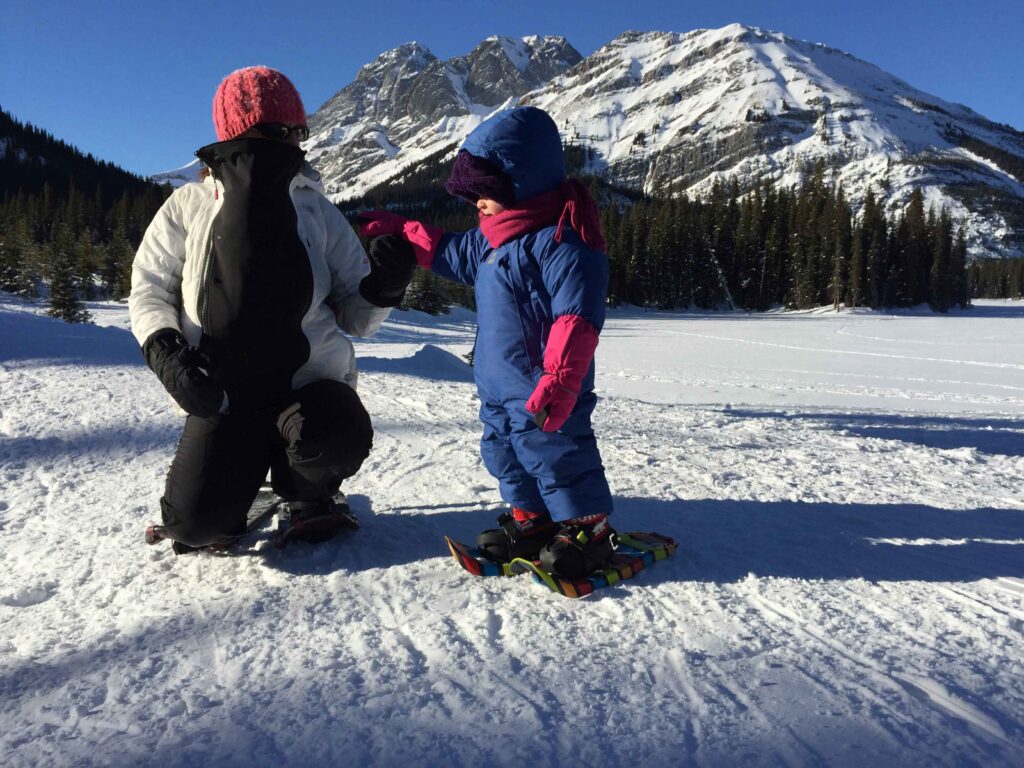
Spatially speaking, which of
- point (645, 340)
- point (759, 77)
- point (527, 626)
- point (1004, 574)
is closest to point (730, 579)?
point (527, 626)

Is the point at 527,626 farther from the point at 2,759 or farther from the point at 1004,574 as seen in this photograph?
the point at 1004,574

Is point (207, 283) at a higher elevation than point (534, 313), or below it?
higher

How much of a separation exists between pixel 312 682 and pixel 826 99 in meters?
167

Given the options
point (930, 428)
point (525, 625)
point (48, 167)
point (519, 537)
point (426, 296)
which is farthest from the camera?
point (48, 167)

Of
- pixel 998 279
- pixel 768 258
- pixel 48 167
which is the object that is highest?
pixel 48 167

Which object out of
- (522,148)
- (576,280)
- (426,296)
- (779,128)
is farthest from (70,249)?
(779,128)

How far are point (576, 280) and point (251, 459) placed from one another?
124 centimetres

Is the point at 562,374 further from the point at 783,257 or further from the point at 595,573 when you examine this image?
the point at 783,257

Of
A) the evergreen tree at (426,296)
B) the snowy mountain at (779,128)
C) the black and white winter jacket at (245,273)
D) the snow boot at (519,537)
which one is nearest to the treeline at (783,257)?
the evergreen tree at (426,296)

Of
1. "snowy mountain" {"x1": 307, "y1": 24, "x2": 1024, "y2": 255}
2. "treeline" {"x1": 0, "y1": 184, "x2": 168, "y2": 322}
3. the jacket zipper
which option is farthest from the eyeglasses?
"snowy mountain" {"x1": 307, "y1": 24, "x2": 1024, "y2": 255}

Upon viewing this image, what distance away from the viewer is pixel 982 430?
182 inches

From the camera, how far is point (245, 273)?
197 centimetres

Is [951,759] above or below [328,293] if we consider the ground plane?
below

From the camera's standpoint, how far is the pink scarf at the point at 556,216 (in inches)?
75.0
